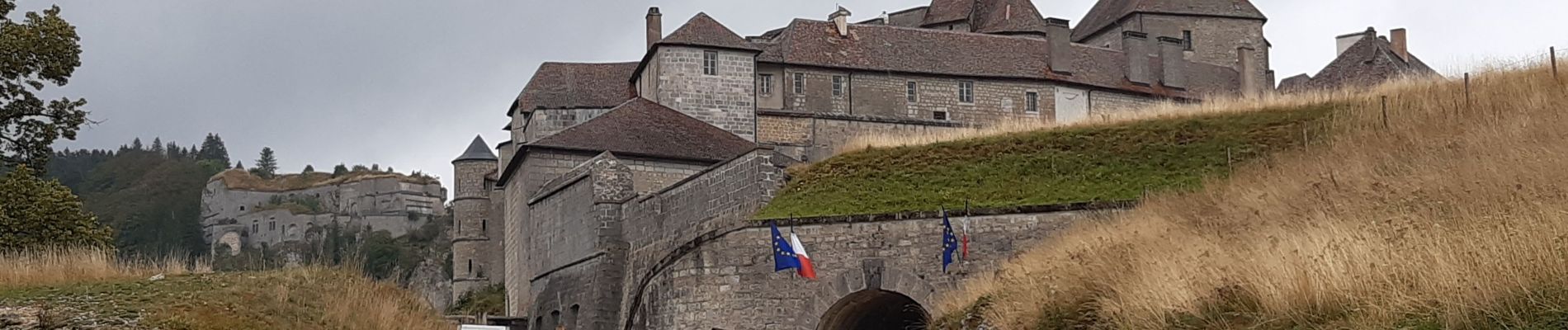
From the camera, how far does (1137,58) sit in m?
58.3

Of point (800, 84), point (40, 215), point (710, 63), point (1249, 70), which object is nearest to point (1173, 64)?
point (1249, 70)

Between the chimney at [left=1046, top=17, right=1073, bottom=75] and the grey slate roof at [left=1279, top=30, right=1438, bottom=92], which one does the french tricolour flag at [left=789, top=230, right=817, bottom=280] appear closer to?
the grey slate roof at [left=1279, top=30, right=1438, bottom=92]

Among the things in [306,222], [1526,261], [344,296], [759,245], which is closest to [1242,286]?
[1526,261]

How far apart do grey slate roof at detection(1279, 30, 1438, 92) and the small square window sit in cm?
1230

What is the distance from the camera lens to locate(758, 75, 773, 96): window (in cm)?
5184

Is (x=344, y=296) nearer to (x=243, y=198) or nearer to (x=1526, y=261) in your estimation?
(x=1526, y=261)

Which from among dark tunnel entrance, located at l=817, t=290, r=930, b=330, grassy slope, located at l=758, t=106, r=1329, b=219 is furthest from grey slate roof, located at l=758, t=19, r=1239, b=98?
dark tunnel entrance, located at l=817, t=290, r=930, b=330

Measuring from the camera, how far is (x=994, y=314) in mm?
18656

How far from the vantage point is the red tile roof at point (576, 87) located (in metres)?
52.9

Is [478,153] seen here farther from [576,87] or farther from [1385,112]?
[1385,112]

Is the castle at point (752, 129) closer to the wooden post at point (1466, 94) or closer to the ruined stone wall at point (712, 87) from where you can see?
the ruined stone wall at point (712, 87)

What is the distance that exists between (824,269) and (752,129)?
21255 mm

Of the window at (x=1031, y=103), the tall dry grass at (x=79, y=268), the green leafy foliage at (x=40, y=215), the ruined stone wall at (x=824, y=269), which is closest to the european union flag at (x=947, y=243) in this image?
the ruined stone wall at (x=824, y=269)

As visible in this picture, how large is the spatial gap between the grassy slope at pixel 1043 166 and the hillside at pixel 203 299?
1311 cm
